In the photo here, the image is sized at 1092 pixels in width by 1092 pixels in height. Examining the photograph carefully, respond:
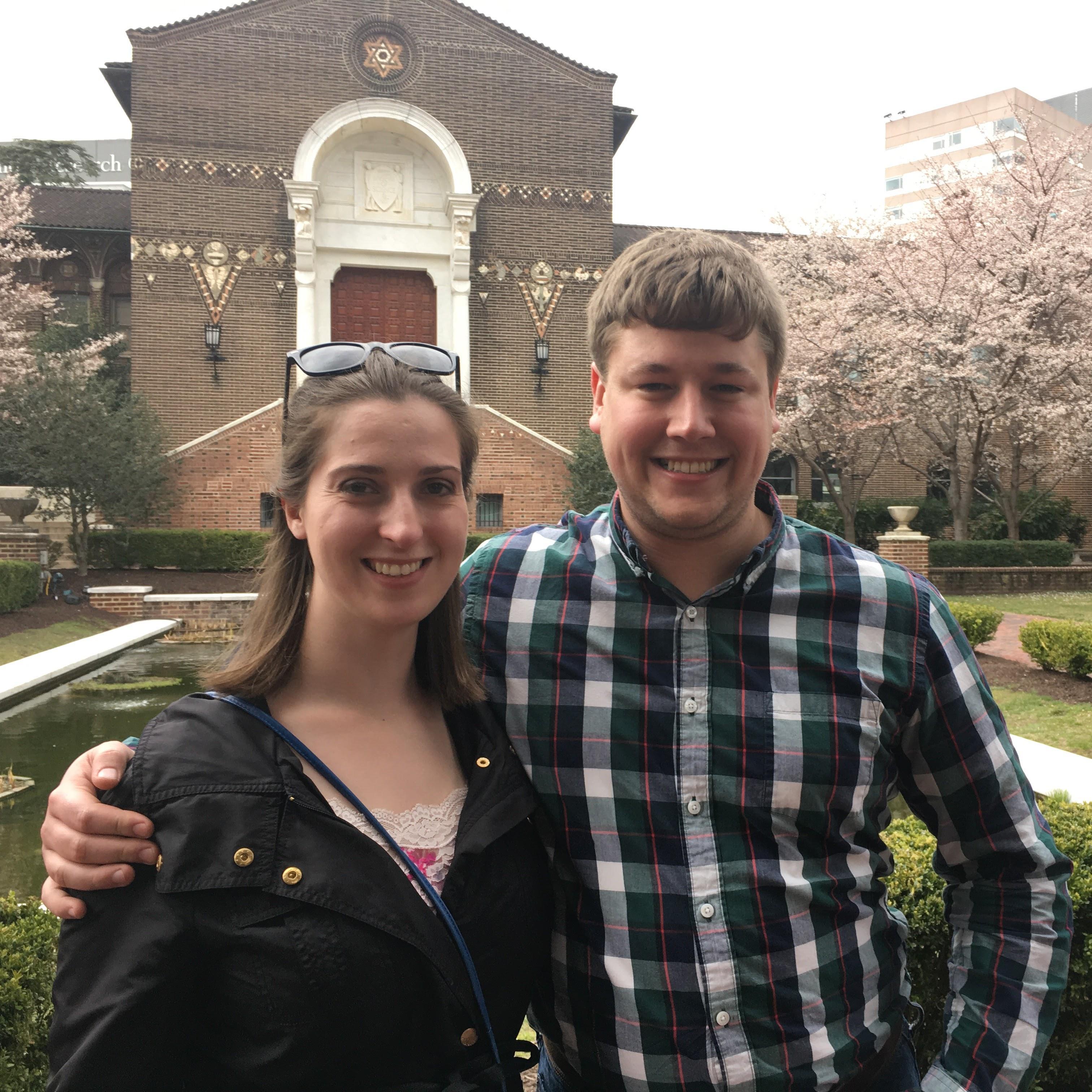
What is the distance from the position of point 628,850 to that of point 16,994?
150cm

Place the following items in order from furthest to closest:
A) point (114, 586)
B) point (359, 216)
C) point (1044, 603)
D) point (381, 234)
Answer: point (381, 234) < point (359, 216) < point (114, 586) < point (1044, 603)

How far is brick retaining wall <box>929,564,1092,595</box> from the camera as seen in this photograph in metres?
17.4

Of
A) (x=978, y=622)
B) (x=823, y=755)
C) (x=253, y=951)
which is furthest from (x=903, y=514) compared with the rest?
(x=253, y=951)

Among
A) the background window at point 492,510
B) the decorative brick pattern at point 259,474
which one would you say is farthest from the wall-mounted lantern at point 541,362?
the background window at point 492,510

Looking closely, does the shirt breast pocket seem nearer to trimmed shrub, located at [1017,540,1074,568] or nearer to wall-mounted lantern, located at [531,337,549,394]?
trimmed shrub, located at [1017,540,1074,568]

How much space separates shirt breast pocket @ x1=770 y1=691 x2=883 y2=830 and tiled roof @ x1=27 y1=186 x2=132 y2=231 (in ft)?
93.5

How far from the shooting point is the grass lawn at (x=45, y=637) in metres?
10.8

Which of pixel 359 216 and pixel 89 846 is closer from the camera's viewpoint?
pixel 89 846

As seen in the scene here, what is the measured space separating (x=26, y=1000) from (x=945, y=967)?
100 inches

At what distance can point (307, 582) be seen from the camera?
1.81 metres

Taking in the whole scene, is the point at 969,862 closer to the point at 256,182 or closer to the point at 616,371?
the point at 616,371

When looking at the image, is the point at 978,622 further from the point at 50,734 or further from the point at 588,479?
the point at 588,479

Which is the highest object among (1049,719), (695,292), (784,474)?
(784,474)

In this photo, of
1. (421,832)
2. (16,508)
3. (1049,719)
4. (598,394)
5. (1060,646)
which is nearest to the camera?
(421,832)
